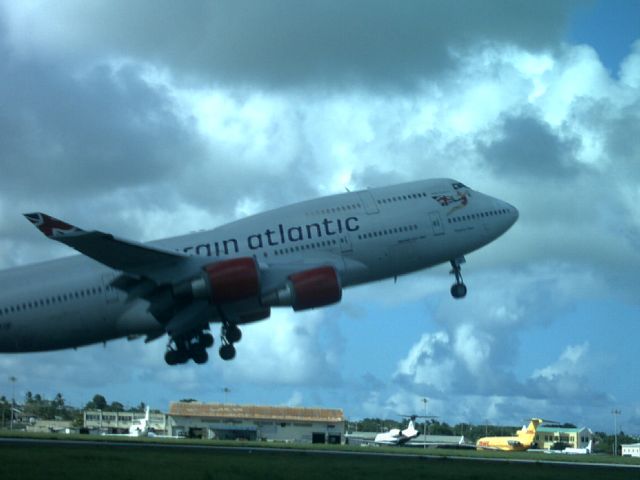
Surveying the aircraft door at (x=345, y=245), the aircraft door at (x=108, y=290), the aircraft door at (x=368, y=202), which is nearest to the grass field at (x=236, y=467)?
the aircraft door at (x=108, y=290)

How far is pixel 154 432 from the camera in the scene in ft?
321

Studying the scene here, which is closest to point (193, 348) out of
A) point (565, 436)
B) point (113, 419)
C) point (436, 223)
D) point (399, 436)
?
point (436, 223)

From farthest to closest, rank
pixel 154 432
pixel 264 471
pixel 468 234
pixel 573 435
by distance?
1. pixel 573 435
2. pixel 154 432
3. pixel 468 234
4. pixel 264 471

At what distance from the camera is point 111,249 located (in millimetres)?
44594

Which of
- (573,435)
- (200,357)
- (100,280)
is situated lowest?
(573,435)

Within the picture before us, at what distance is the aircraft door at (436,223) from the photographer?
166ft

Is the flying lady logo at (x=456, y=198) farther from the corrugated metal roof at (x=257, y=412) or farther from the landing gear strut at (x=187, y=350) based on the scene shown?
the corrugated metal roof at (x=257, y=412)

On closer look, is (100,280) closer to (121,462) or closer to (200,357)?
(200,357)

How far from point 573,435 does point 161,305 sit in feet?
307

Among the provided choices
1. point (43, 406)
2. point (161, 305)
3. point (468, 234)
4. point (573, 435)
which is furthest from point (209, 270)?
point (43, 406)

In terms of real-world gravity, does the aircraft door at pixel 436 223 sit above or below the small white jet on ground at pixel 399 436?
above

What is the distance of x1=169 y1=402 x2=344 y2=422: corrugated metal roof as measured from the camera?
92.9 m

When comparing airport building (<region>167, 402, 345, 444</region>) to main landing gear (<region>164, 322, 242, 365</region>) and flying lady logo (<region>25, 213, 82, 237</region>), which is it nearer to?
main landing gear (<region>164, 322, 242, 365</region>)

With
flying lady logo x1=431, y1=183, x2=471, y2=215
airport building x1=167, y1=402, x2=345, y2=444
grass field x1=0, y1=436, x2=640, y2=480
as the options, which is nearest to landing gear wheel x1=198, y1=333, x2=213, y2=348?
grass field x1=0, y1=436, x2=640, y2=480
